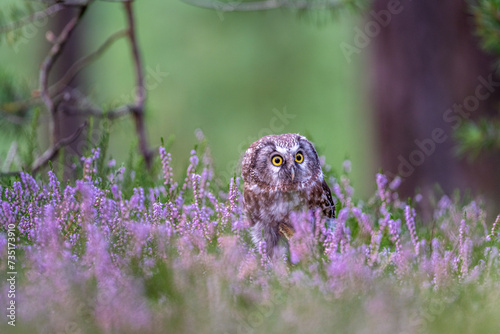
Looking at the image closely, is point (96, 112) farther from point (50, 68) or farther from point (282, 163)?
point (282, 163)

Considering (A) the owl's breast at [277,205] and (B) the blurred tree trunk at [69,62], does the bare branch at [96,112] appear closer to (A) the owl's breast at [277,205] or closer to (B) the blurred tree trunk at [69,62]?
(A) the owl's breast at [277,205]

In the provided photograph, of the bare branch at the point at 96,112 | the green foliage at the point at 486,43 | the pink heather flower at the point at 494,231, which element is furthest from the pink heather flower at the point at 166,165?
the green foliage at the point at 486,43

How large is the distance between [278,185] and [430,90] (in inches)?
155

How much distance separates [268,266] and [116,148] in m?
16.4

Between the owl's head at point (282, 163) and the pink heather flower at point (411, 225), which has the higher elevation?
the owl's head at point (282, 163)

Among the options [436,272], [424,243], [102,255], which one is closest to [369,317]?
[436,272]

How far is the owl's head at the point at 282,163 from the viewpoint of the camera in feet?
11.7

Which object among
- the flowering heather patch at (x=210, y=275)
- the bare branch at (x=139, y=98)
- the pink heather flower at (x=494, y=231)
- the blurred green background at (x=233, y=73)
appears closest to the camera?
the flowering heather patch at (x=210, y=275)

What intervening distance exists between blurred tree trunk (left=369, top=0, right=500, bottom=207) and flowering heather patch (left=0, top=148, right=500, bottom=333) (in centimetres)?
347

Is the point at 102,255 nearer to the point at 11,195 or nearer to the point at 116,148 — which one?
the point at 11,195

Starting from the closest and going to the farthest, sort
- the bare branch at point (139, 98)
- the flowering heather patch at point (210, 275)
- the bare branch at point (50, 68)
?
the flowering heather patch at point (210, 275), the bare branch at point (50, 68), the bare branch at point (139, 98)

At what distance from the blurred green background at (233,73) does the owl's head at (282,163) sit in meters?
12.0

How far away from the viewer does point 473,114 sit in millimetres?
6910

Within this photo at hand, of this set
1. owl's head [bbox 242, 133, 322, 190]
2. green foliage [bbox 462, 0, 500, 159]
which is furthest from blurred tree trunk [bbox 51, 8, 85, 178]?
owl's head [bbox 242, 133, 322, 190]
